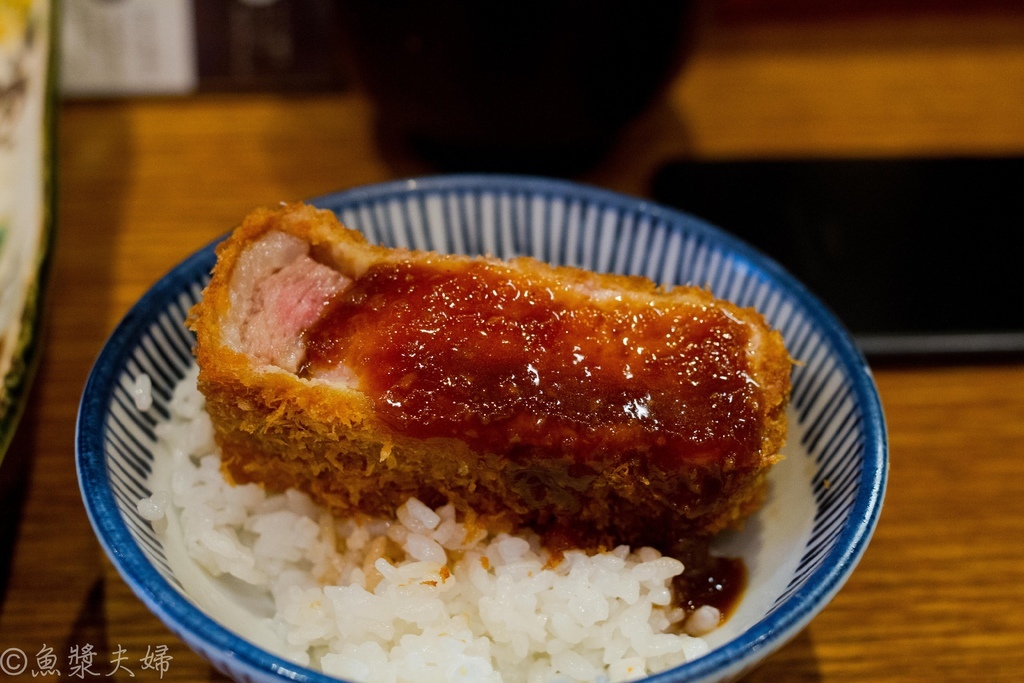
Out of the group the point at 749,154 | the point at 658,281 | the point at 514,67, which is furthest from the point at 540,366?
the point at 749,154

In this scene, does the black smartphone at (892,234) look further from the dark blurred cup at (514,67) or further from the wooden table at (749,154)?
the dark blurred cup at (514,67)

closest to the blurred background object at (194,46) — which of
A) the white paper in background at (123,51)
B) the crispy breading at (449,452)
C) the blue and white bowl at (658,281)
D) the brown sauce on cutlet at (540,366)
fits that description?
the white paper in background at (123,51)

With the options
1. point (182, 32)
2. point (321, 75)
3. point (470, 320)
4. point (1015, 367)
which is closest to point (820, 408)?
point (470, 320)

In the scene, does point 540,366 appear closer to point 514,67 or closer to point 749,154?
point 514,67

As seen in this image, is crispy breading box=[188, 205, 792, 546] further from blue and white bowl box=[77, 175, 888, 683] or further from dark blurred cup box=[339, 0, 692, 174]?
dark blurred cup box=[339, 0, 692, 174]

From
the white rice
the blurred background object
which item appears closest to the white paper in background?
the blurred background object

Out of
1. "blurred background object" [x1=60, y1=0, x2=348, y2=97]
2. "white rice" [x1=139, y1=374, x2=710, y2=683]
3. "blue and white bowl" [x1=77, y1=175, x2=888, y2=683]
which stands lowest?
"white rice" [x1=139, y1=374, x2=710, y2=683]
